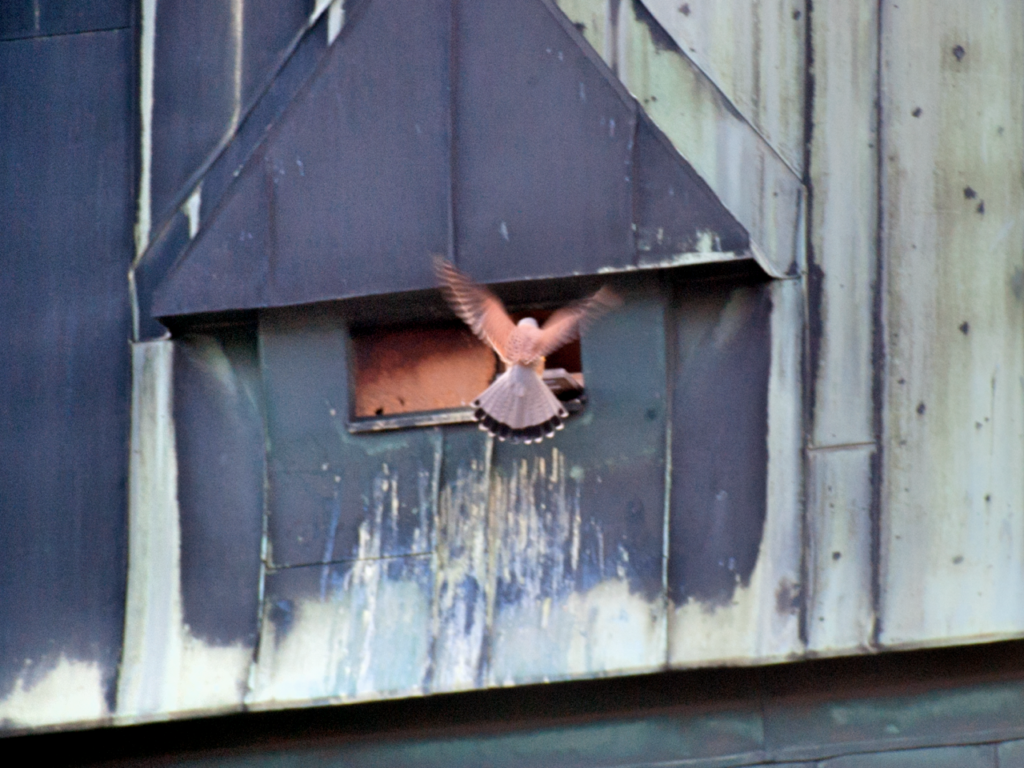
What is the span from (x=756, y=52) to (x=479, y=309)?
5.44ft

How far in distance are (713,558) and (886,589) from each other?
71 cm

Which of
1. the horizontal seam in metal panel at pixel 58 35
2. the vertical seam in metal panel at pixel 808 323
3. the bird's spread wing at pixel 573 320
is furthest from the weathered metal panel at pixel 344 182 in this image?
the vertical seam in metal panel at pixel 808 323

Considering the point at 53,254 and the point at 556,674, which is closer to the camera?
the point at 556,674

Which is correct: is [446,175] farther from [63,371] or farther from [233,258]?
[63,371]

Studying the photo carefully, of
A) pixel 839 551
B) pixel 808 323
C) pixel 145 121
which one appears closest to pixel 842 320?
pixel 808 323

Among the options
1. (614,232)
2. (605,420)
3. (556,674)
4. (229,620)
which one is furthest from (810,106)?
(229,620)

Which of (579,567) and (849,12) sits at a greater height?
(849,12)

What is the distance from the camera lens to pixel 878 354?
6.42 metres

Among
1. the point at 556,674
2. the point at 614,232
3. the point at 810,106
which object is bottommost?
the point at 556,674

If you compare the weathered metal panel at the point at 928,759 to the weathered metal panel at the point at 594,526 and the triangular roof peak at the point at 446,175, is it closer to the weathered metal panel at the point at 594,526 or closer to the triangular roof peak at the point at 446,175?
the weathered metal panel at the point at 594,526

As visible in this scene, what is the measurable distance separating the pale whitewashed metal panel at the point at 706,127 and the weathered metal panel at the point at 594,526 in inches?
22.0

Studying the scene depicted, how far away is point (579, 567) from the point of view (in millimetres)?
6441

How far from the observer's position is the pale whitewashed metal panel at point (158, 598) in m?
6.54

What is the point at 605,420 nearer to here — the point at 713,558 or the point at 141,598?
the point at 713,558
